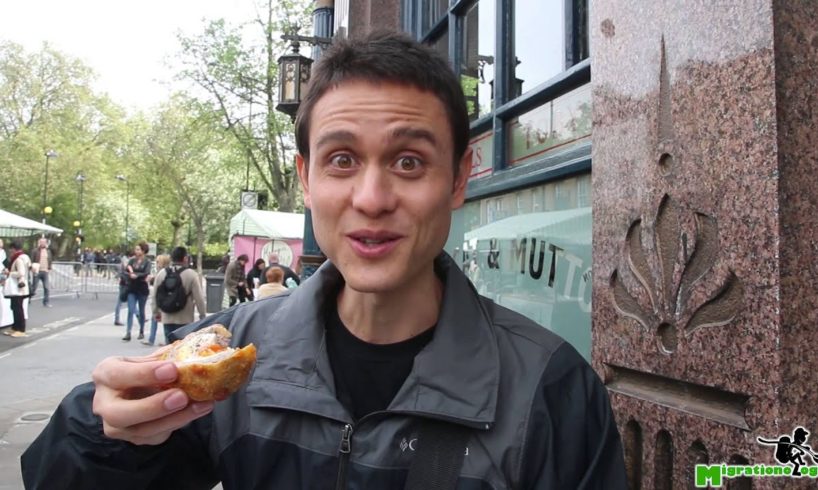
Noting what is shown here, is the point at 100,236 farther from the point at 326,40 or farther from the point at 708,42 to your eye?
the point at 708,42

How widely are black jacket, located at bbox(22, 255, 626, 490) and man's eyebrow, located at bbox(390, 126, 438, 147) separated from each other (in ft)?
1.60

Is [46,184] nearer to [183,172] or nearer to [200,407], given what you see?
[183,172]

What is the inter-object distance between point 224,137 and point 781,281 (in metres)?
28.4

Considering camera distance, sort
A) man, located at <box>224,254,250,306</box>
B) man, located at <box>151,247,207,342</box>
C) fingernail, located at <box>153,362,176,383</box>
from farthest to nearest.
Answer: man, located at <box>224,254,250,306</box> → man, located at <box>151,247,207,342</box> → fingernail, located at <box>153,362,176,383</box>

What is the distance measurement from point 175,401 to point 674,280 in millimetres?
1736

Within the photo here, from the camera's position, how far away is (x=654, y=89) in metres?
2.44

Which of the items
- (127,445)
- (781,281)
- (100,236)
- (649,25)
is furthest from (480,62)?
(100,236)

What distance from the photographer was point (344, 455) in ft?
5.15

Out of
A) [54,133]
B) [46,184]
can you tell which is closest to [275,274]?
[46,184]

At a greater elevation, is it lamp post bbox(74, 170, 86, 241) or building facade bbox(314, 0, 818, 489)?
lamp post bbox(74, 170, 86, 241)

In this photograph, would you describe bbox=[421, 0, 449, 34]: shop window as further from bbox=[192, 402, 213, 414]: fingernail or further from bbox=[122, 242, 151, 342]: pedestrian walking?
bbox=[122, 242, 151, 342]: pedestrian walking

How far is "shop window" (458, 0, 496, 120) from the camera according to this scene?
6.13 m

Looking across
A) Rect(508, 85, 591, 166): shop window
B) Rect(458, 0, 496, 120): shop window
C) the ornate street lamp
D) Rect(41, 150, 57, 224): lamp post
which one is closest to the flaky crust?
Rect(508, 85, 591, 166): shop window

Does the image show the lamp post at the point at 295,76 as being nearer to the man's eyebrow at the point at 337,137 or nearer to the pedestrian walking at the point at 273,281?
the pedestrian walking at the point at 273,281
